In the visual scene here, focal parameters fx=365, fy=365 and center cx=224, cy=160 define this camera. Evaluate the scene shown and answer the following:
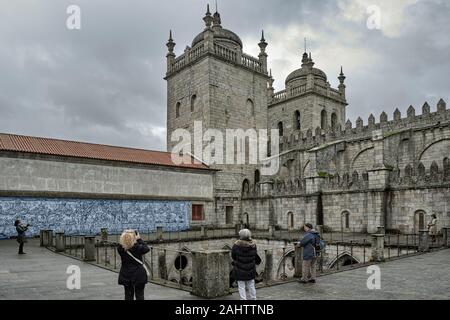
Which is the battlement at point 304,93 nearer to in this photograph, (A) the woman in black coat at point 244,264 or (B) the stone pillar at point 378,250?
(B) the stone pillar at point 378,250

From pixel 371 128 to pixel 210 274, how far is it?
2906 cm

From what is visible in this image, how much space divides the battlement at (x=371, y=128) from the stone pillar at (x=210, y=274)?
26483 millimetres

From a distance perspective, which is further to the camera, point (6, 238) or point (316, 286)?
point (6, 238)

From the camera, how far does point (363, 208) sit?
26109 millimetres

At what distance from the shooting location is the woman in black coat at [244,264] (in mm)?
7281

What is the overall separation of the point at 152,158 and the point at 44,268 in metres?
18.2

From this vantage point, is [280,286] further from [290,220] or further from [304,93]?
[304,93]

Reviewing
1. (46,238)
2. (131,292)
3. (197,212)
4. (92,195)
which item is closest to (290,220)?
(197,212)

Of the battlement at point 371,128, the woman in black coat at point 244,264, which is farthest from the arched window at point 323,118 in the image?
the woman in black coat at point 244,264

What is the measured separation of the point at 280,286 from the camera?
32.1ft

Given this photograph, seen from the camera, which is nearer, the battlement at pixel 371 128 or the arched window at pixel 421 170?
the arched window at pixel 421 170
